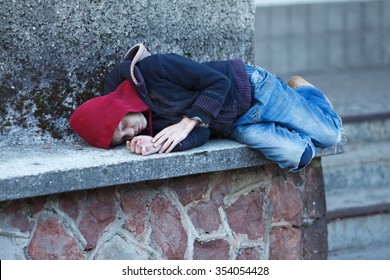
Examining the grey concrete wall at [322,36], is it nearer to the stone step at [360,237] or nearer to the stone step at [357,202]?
the stone step at [357,202]

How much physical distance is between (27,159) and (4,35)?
519 millimetres

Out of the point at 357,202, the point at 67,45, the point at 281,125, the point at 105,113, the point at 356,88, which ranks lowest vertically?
the point at 357,202

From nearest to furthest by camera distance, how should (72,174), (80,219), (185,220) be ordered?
(72,174), (80,219), (185,220)

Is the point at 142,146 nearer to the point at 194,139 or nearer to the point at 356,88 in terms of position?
the point at 194,139

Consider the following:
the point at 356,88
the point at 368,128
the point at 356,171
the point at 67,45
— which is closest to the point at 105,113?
the point at 67,45

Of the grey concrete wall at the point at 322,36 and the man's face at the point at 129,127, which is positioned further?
the grey concrete wall at the point at 322,36

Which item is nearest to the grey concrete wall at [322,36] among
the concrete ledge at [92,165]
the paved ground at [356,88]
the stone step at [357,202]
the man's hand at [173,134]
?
the paved ground at [356,88]

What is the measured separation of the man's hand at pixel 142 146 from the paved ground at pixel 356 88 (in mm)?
2420

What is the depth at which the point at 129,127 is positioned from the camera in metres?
3.63

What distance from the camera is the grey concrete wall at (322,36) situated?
734 cm

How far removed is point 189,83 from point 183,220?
575mm

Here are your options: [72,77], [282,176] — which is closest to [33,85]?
[72,77]
